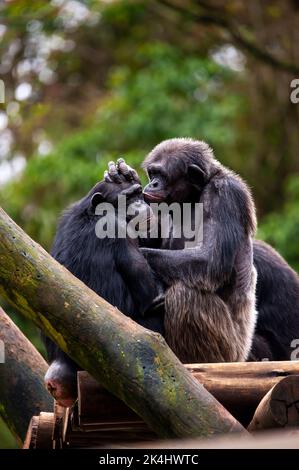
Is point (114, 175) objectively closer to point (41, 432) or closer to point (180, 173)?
point (180, 173)

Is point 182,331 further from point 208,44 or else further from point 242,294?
point 208,44

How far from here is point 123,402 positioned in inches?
216

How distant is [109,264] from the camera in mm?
6207

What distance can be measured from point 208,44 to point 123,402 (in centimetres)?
1295

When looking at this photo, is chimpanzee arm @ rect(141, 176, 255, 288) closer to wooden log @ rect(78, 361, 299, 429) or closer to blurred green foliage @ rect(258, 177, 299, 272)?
wooden log @ rect(78, 361, 299, 429)

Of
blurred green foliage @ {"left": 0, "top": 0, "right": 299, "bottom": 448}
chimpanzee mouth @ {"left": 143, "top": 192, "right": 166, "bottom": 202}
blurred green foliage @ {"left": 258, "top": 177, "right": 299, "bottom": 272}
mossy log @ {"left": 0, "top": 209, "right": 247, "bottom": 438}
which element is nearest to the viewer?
mossy log @ {"left": 0, "top": 209, "right": 247, "bottom": 438}

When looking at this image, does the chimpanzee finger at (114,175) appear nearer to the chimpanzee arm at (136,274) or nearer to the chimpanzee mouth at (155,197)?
the chimpanzee mouth at (155,197)

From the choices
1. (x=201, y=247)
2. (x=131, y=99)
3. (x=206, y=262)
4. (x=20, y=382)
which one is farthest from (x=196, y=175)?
(x=131, y=99)

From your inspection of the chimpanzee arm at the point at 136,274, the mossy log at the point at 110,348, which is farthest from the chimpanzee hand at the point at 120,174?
the mossy log at the point at 110,348

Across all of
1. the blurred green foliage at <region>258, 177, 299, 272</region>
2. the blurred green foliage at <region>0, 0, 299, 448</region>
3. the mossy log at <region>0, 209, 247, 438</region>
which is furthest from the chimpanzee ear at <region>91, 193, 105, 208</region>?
the blurred green foliage at <region>258, 177, 299, 272</region>

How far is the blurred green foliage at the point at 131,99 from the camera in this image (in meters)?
14.2

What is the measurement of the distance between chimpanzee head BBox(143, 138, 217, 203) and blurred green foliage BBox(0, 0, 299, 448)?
6066 millimetres

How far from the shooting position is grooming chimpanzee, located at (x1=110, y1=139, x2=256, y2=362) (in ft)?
21.1
